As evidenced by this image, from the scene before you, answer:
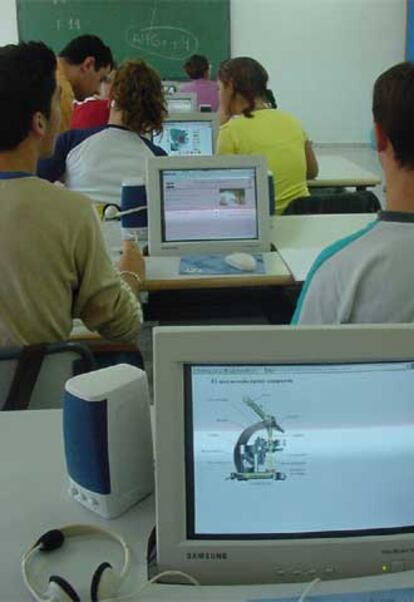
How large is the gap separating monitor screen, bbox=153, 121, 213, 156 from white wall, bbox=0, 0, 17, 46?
474cm

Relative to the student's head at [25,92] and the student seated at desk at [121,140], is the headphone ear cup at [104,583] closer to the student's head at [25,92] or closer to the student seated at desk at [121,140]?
the student's head at [25,92]

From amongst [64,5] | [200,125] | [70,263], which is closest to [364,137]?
[64,5]

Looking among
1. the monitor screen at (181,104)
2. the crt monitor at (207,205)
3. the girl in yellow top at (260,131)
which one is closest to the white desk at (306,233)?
the crt monitor at (207,205)

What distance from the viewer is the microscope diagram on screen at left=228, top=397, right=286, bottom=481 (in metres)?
1.00

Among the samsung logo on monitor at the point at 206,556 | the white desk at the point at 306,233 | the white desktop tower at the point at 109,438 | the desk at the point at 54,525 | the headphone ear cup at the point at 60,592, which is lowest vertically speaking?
the desk at the point at 54,525

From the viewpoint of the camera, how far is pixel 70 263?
1943 mm

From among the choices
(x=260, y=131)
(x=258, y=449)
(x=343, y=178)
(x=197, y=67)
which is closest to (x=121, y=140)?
(x=260, y=131)

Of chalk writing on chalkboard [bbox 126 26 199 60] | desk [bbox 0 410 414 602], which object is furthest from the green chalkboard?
desk [bbox 0 410 414 602]

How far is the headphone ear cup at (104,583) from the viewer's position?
1.04 m

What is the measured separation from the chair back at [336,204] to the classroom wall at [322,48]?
5424 mm

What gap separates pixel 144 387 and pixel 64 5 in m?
7.75

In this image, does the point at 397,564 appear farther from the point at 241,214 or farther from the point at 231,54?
the point at 231,54

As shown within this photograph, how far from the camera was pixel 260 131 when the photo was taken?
3.84 meters

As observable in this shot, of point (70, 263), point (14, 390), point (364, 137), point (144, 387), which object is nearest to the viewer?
point (144, 387)
